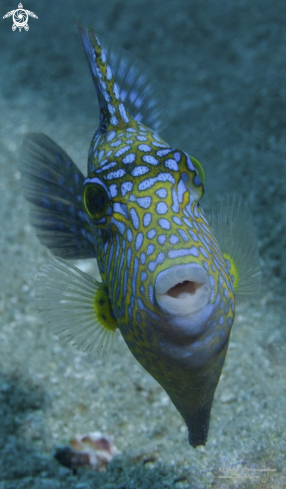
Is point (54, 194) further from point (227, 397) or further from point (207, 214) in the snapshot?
point (207, 214)

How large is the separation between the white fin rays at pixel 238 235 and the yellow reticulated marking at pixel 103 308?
68 cm

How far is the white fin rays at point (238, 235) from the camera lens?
2465 millimetres

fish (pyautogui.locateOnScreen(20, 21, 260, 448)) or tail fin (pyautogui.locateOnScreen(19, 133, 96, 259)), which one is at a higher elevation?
tail fin (pyautogui.locateOnScreen(19, 133, 96, 259))

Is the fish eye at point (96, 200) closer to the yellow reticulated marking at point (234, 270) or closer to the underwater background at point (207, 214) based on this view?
the yellow reticulated marking at point (234, 270)

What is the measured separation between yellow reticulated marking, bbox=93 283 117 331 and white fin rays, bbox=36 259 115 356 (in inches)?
0.7

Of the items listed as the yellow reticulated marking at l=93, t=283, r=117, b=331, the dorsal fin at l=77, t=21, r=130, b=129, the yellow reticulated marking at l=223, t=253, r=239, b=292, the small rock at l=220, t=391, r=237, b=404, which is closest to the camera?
the yellow reticulated marking at l=223, t=253, r=239, b=292

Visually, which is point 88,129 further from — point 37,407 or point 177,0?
point 37,407

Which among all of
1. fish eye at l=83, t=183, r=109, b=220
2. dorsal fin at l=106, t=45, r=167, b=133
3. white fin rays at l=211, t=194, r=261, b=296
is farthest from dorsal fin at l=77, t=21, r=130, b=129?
white fin rays at l=211, t=194, r=261, b=296

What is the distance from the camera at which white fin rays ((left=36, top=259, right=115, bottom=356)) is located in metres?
2.59

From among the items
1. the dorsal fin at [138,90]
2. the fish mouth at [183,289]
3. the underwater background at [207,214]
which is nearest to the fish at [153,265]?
the fish mouth at [183,289]

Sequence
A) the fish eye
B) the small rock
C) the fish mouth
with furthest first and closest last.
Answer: the small rock < the fish eye < the fish mouth

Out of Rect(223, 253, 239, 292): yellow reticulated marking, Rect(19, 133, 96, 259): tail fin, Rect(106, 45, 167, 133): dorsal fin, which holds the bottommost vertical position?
Rect(223, 253, 239, 292): yellow reticulated marking

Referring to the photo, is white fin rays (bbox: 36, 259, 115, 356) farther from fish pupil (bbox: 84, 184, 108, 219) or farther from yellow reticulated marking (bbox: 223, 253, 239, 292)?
yellow reticulated marking (bbox: 223, 253, 239, 292)

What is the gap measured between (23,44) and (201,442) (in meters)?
7.90
